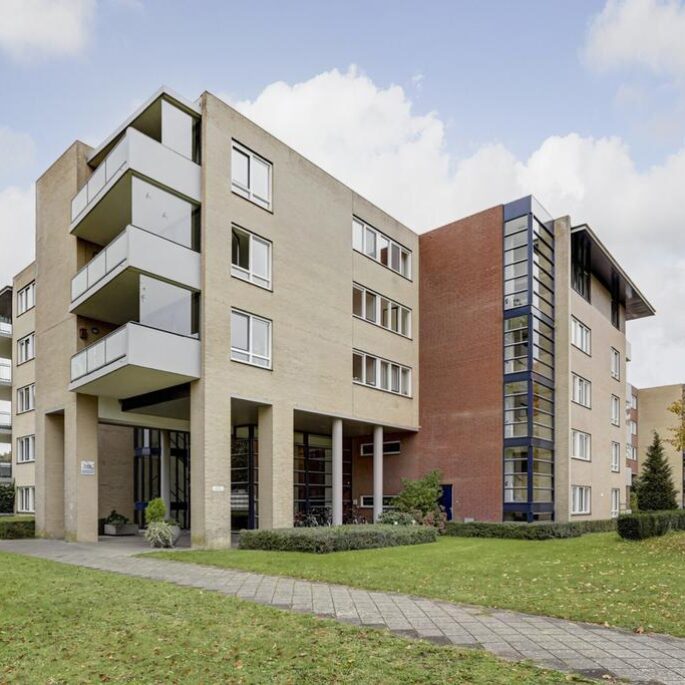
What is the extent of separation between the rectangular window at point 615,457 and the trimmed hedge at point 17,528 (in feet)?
93.8

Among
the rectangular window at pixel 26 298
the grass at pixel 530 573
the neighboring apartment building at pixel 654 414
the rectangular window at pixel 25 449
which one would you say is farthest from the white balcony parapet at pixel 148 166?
the neighboring apartment building at pixel 654 414

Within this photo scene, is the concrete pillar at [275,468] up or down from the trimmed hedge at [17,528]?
up

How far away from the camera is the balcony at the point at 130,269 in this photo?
1869cm

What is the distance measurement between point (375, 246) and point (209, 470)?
13792 mm

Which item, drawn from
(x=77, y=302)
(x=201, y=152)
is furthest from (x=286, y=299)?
(x=77, y=302)

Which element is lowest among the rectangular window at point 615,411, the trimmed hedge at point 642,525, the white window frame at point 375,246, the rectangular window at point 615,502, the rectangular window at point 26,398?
the rectangular window at point 615,502

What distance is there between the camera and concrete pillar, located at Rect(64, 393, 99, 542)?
2141 centimetres

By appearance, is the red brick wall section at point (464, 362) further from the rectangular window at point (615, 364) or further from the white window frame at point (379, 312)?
the rectangular window at point (615, 364)

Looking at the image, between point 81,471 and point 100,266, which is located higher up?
point 100,266

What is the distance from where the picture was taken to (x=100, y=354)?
64.3 ft

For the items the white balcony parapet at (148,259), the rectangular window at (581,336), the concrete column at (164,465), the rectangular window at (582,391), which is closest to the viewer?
the white balcony parapet at (148,259)

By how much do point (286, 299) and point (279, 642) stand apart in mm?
16300

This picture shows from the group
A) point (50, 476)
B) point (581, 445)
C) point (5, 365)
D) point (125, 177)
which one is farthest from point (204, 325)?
point (5, 365)

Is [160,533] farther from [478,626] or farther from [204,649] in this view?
[478,626]
